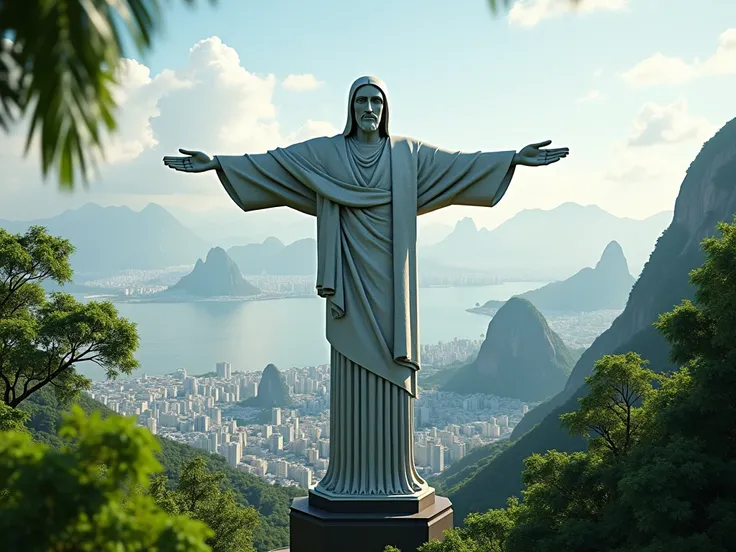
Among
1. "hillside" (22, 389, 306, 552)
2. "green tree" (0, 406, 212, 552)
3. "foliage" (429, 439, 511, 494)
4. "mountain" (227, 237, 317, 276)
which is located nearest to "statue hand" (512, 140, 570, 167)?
"green tree" (0, 406, 212, 552)

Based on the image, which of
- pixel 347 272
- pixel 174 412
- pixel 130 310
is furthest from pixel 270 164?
pixel 130 310

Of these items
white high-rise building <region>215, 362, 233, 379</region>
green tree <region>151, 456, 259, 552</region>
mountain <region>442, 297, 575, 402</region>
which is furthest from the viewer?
white high-rise building <region>215, 362, 233, 379</region>

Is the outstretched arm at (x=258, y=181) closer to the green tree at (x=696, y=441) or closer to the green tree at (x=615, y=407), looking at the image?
the green tree at (x=615, y=407)

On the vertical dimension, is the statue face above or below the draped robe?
above

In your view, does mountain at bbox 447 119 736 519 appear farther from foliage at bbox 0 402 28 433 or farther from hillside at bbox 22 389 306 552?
foliage at bbox 0 402 28 433

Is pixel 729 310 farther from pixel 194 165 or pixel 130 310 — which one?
pixel 130 310

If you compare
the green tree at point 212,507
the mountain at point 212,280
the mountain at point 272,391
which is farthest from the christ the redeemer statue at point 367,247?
the mountain at point 212,280

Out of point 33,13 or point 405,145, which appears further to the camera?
point 405,145

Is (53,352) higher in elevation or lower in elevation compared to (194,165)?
lower
